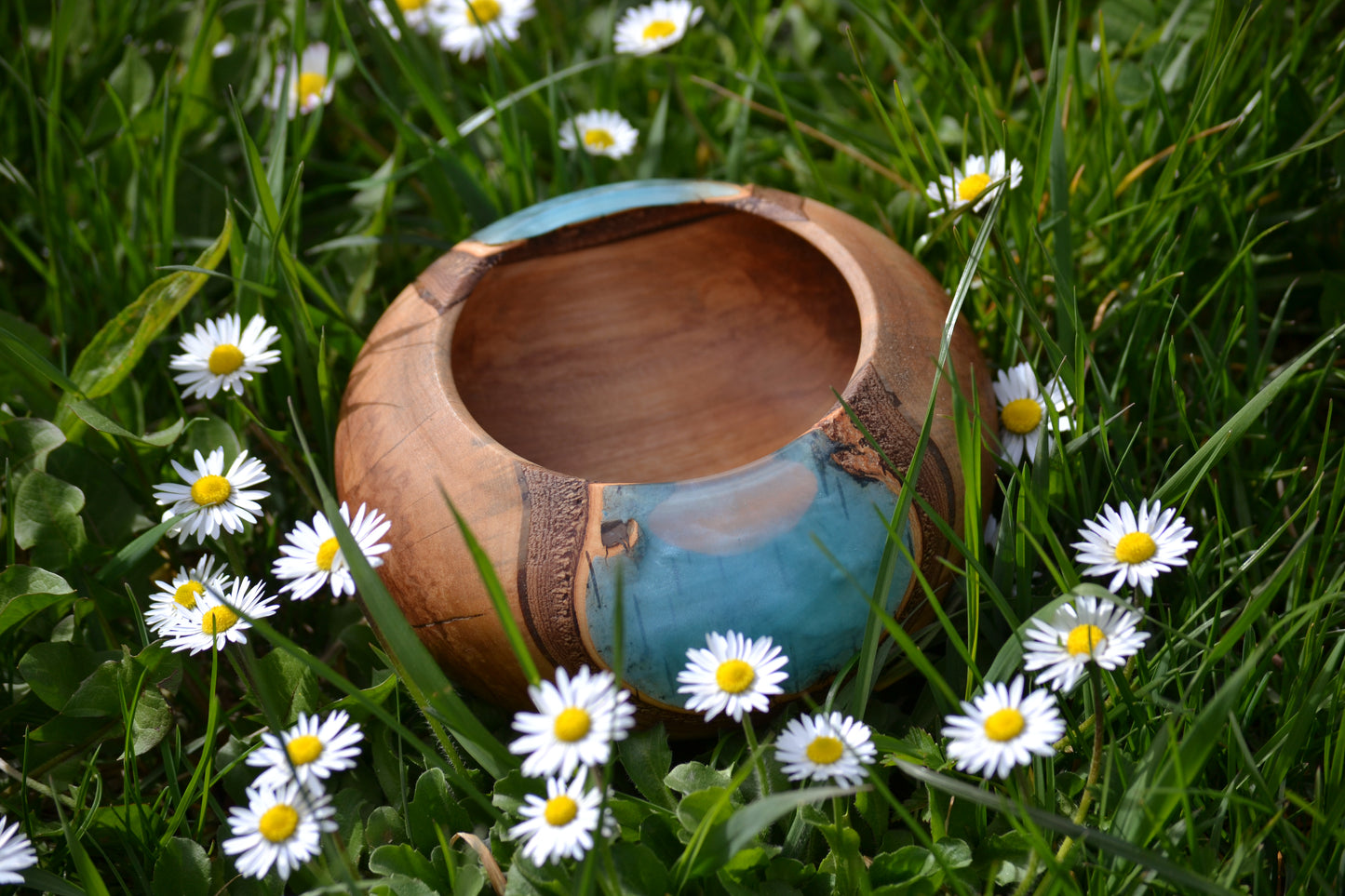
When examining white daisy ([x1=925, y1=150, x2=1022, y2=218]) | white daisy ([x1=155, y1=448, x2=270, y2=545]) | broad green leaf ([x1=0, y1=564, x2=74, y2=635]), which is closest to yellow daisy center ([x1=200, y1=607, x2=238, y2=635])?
white daisy ([x1=155, y1=448, x2=270, y2=545])

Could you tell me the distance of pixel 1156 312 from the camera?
1.27m

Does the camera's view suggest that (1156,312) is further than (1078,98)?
No

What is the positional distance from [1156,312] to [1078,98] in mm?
334

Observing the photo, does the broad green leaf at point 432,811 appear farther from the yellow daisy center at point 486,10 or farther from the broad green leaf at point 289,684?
the yellow daisy center at point 486,10

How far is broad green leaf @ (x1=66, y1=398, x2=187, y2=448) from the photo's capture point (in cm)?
114

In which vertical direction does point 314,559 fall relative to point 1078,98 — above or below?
below

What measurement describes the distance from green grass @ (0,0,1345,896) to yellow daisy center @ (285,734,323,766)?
6cm

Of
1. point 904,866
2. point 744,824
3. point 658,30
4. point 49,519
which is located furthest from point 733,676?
point 658,30

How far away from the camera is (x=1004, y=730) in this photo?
79 centimetres

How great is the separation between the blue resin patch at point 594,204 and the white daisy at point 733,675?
0.52 metres

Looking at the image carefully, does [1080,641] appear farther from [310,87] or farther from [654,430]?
[310,87]

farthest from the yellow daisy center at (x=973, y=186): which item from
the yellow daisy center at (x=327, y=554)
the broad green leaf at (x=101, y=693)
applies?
the broad green leaf at (x=101, y=693)

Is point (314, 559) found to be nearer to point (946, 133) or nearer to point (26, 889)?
point (26, 889)

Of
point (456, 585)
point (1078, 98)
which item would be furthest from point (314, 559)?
point (1078, 98)
